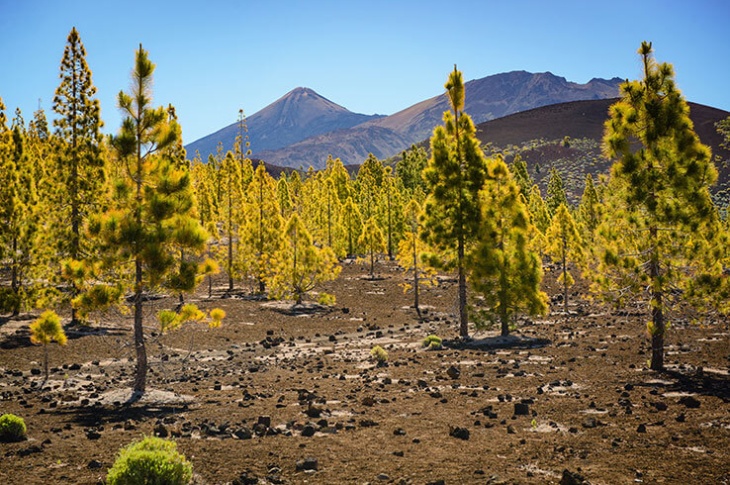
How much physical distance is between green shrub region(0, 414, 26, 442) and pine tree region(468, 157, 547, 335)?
18026 millimetres

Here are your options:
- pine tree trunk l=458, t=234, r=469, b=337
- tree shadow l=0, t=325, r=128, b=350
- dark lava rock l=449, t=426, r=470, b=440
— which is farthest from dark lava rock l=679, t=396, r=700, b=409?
tree shadow l=0, t=325, r=128, b=350

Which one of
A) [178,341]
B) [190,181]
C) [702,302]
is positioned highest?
[190,181]

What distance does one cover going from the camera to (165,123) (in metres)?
15.8

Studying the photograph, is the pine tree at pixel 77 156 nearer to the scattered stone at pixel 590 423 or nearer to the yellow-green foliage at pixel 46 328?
the yellow-green foliage at pixel 46 328

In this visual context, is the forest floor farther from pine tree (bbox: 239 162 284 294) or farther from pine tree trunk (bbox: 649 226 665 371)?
pine tree (bbox: 239 162 284 294)

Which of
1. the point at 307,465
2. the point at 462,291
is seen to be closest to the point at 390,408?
the point at 307,465

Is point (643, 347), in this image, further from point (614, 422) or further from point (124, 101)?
point (124, 101)

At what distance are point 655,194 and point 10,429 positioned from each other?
17.5m

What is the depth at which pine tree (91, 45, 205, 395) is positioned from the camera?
48.8 ft

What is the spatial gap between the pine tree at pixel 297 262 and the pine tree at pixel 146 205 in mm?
23881

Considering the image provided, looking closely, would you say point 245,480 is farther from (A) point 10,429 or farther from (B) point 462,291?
(B) point 462,291

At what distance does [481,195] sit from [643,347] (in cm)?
938

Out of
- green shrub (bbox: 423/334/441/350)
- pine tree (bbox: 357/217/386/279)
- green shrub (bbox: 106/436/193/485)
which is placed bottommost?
green shrub (bbox: 423/334/441/350)

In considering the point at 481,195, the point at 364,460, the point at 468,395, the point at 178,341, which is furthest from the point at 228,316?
the point at 364,460
